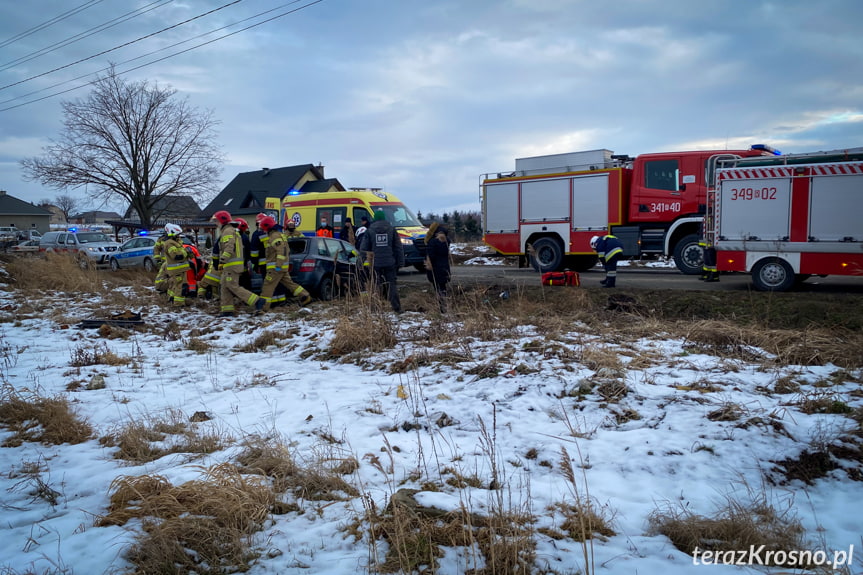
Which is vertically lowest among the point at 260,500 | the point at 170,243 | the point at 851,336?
the point at 260,500

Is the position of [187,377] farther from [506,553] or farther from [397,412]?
[506,553]

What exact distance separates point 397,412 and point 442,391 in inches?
24.8

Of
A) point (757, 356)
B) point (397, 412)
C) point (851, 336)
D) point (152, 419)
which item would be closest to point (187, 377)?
point (152, 419)

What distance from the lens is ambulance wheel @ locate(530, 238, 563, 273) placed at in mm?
14570

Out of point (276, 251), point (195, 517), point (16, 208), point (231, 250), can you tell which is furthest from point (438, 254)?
point (16, 208)

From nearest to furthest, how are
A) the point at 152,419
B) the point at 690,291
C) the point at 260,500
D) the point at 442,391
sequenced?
the point at 260,500 < the point at 152,419 < the point at 442,391 < the point at 690,291

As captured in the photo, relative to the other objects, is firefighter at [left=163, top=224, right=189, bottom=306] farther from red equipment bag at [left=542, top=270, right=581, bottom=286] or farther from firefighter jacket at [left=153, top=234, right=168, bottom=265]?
red equipment bag at [left=542, top=270, right=581, bottom=286]

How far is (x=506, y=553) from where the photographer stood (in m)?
2.59

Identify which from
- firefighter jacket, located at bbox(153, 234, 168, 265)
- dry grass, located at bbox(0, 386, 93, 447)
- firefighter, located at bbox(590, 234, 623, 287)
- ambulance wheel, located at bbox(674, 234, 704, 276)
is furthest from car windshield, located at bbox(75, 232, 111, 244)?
ambulance wheel, located at bbox(674, 234, 704, 276)

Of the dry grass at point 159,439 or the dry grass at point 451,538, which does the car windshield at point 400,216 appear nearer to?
the dry grass at point 159,439

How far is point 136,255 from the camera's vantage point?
19797 mm

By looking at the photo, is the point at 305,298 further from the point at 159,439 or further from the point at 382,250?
the point at 159,439

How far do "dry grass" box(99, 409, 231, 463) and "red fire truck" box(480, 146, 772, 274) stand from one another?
1006 cm

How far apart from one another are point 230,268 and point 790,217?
10.2 m
